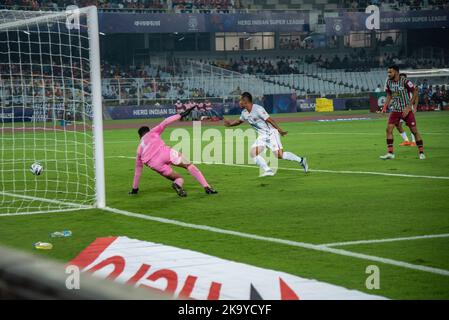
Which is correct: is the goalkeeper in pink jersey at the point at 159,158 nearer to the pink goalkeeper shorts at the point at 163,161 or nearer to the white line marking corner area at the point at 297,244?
the pink goalkeeper shorts at the point at 163,161

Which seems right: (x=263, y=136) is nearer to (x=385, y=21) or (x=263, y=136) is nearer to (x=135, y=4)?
(x=135, y=4)

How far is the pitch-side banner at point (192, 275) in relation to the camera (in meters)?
6.19

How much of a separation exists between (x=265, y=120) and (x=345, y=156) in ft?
15.0

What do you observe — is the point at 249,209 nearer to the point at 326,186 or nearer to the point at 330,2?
the point at 326,186

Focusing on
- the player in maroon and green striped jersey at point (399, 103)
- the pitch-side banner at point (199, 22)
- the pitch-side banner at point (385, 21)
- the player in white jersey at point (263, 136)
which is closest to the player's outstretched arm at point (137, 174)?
the player in white jersey at point (263, 136)

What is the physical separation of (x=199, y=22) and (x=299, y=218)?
155 ft

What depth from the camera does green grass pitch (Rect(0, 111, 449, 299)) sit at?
7.51 m

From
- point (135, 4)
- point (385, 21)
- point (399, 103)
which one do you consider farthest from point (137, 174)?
point (385, 21)

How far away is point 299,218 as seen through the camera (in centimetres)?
1061

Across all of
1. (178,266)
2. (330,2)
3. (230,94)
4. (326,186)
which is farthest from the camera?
(330,2)

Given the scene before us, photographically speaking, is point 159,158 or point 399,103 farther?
point 399,103

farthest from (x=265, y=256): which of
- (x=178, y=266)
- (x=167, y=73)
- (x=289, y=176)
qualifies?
(x=167, y=73)

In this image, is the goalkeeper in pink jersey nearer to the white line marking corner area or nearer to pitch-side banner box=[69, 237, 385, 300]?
the white line marking corner area
